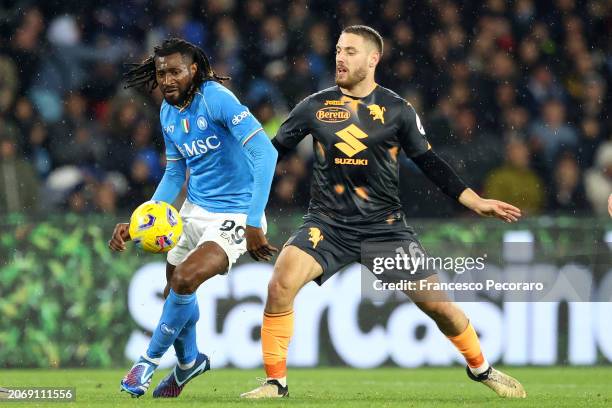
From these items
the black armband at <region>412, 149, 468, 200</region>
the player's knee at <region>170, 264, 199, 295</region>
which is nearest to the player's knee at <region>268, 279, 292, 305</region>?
the player's knee at <region>170, 264, 199, 295</region>

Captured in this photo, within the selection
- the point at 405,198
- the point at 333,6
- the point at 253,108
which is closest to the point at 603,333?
the point at 405,198

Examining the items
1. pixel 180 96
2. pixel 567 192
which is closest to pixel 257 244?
pixel 180 96

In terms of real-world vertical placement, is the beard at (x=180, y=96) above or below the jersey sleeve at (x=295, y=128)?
above

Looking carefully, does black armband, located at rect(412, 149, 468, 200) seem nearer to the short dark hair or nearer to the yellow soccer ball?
the short dark hair

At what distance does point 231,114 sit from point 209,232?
657 mm

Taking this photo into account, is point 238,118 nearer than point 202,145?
Yes

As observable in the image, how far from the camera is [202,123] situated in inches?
279

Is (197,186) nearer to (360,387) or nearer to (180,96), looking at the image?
(180,96)

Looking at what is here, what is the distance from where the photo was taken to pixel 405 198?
10914 mm

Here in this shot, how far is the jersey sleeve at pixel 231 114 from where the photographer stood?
22.5 feet

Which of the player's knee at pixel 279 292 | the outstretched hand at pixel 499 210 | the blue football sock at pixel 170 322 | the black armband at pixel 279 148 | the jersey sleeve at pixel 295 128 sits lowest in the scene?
the blue football sock at pixel 170 322

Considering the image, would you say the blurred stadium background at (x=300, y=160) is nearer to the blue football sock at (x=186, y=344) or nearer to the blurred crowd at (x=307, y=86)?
the blurred crowd at (x=307, y=86)

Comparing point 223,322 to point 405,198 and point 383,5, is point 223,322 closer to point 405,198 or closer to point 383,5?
point 405,198

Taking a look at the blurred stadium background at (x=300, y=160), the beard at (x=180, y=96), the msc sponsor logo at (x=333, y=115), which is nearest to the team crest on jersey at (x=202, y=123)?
the beard at (x=180, y=96)
